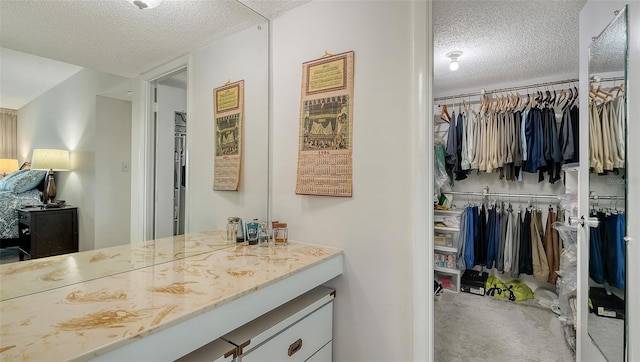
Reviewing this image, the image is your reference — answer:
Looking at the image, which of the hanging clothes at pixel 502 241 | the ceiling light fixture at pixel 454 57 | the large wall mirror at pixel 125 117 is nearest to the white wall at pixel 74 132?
the large wall mirror at pixel 125 117

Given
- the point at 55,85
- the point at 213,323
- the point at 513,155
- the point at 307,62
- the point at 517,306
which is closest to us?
the point at 213,323

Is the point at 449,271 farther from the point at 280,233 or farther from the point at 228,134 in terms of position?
the point at 228,134

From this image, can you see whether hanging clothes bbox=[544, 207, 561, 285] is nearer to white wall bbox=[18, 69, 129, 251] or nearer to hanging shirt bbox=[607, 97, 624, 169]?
hanging shirt bbox=[607, 97, 624, 169]

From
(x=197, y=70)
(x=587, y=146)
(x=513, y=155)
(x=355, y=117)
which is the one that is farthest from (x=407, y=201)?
(x=513, y=155)

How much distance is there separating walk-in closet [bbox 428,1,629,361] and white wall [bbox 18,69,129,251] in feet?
4.62

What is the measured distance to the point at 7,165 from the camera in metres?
0.88

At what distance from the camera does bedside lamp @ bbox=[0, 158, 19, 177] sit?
0.87m

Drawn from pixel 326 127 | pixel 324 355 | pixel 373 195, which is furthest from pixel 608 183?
pixel 324 355

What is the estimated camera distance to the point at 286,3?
5.40ft

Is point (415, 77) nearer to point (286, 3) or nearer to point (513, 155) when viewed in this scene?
point (286, 3)

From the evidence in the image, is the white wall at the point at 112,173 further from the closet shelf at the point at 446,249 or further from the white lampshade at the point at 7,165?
the closet shelf at the point at 446,249

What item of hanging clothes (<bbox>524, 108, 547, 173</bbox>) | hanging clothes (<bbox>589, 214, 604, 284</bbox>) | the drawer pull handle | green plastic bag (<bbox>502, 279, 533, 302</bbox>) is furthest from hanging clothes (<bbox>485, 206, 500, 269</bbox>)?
the drawer pull handle

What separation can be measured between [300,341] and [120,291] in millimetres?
748

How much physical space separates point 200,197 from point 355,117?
944mm
